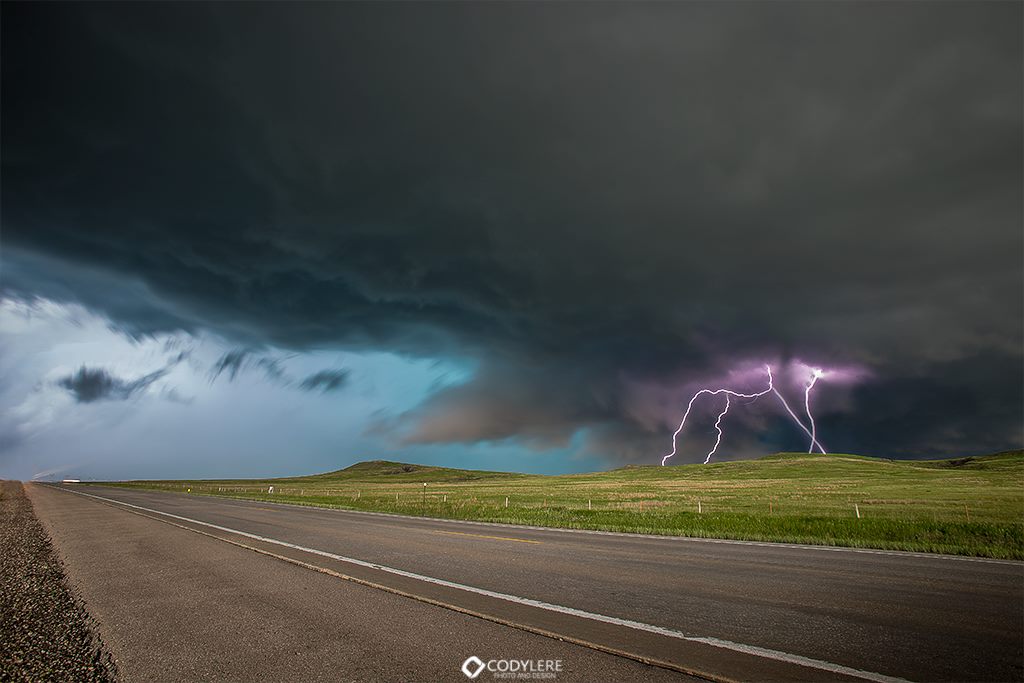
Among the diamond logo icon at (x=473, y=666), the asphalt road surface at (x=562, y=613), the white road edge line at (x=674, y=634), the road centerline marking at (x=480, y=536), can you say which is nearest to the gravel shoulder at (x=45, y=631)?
the asphalt road surface at (x=562, y=613)

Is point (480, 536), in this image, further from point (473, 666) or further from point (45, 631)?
point (473, 666)

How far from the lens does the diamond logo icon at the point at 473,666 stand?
4893mm

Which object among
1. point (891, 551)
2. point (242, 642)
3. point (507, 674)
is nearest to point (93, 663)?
point (242, 642)

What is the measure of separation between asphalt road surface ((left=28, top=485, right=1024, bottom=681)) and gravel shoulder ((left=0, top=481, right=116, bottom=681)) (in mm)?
290

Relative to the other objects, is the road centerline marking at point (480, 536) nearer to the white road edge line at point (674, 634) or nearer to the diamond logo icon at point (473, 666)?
the white road edge line at point (674, 634)

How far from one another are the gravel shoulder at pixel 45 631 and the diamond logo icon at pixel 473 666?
3562 mm

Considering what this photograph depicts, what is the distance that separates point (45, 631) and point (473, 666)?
Result: 618 cm

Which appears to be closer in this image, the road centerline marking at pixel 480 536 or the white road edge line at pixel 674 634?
the white road edge line at pixel 674 634

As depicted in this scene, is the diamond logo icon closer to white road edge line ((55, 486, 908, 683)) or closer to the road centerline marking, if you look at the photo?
white road edge line ((55, 486, 908, 683))

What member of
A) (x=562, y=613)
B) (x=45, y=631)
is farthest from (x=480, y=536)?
(x=45, y=631)

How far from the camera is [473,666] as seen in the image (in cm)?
508

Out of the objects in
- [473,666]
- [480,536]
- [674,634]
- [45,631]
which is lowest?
[45,631]

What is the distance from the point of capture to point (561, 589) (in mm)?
8359

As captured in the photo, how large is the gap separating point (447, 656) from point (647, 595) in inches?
155
